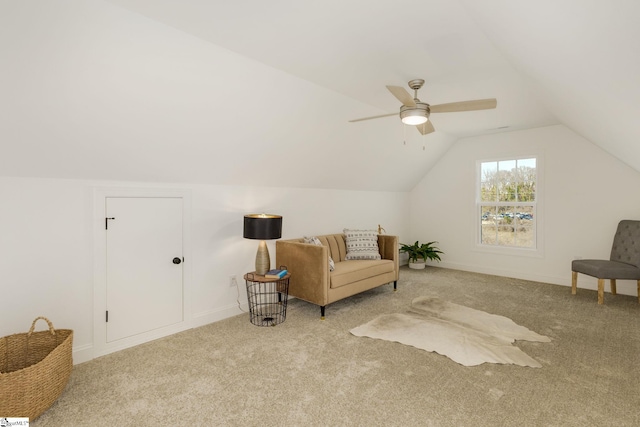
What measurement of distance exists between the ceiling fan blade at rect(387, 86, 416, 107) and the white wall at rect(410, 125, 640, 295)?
3.92m

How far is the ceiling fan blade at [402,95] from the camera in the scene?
2.53 m

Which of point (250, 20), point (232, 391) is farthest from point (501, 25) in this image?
point (232, 391)

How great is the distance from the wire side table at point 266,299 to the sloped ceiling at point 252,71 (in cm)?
127

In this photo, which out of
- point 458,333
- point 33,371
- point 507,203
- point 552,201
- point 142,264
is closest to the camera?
point 33,371

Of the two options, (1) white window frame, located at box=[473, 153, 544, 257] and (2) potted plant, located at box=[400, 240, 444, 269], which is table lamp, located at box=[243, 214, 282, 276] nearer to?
(2) potted plant, located at box=[400, 240, 444, 269]

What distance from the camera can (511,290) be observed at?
4.97 metres

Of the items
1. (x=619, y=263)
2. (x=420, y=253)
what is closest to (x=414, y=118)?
(x=619, y=263)

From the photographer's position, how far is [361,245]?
196 inches

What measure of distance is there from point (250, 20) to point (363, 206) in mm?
4178

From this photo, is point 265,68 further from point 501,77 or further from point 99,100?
point 501,77

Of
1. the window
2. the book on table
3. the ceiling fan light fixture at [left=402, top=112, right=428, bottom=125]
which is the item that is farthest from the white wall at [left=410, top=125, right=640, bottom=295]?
the book on table

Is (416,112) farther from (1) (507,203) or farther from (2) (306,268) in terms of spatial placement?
(1) (507,203)

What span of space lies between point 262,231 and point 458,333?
90.9 inches

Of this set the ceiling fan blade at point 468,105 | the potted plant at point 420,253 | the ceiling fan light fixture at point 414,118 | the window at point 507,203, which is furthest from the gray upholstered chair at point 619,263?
the ceiling fan light fixture at point 414,118
